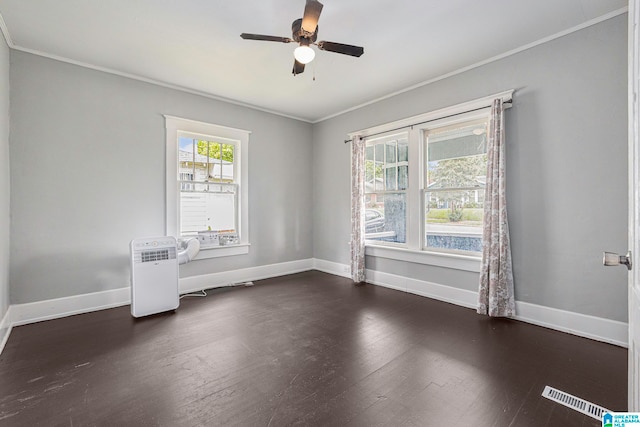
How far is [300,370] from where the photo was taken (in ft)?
7.34

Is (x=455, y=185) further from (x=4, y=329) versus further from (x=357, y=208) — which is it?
(x=4, y=329)

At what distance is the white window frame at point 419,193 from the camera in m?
3.56

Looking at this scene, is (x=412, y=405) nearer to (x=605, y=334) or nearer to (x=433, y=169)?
(x=605, y=334)

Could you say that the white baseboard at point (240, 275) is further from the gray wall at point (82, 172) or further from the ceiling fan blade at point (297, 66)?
the ceiling fan blade at point (297, 66)

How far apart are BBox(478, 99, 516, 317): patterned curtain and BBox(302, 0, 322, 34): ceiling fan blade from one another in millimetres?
2200

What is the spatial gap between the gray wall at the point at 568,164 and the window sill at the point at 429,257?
154 mm

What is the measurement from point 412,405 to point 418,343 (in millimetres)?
873

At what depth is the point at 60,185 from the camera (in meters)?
3.32

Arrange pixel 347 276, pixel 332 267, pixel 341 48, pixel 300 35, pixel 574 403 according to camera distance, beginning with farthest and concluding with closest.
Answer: pixel 332 267
pixel 347 276
pixel 341 48
pixel 300 35
pixel 574 403

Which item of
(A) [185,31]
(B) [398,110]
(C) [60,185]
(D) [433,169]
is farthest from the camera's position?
(B) [398,110]

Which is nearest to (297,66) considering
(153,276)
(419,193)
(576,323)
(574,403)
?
(419,193)

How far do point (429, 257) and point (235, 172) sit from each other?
320 cm

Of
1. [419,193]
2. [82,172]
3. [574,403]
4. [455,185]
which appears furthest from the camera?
[419,193]

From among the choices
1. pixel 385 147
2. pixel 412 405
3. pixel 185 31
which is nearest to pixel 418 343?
pixel 412 405
